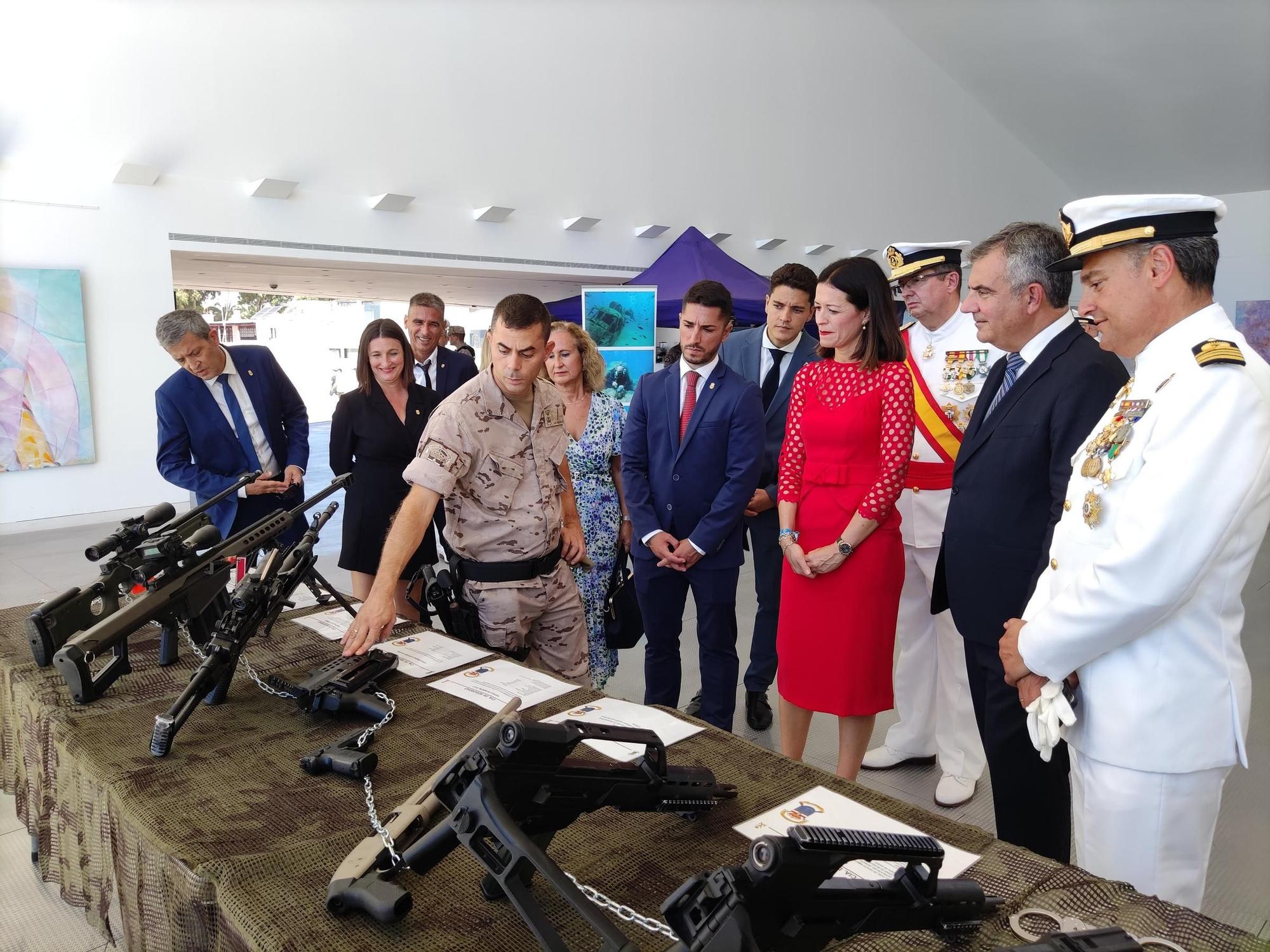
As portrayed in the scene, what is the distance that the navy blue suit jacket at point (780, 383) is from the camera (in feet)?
10.8

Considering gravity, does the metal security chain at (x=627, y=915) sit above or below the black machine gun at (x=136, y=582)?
below

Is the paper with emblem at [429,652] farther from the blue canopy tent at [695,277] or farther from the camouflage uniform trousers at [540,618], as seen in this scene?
the blue canopy tent at [695,277]

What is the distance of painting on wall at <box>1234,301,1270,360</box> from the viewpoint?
11812mm

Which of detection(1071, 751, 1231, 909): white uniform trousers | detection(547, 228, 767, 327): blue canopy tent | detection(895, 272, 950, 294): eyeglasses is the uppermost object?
detection(547, 228, 767, 327): blue canopy tent

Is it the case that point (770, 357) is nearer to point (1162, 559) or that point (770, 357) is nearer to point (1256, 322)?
point (1162, 559)

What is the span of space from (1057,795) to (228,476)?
308 centimetres

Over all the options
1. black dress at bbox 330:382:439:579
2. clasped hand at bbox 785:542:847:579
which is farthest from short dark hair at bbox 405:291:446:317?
clasped hand at bbox 785:542:847:579

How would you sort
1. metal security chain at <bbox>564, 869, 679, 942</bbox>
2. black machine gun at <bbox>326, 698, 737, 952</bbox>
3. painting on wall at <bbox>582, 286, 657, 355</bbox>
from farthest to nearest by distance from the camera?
1. painting on wall at <bbox>582, 286, 657, 355</bbox>
2. metal security chain at <bbox>564, 869, 679, 942</bbox>
3. black machine gun at <bbox>326, 698, 737, 952</bbox>

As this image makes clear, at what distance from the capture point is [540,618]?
2291 mm

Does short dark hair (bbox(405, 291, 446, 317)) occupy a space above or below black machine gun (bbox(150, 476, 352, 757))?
above

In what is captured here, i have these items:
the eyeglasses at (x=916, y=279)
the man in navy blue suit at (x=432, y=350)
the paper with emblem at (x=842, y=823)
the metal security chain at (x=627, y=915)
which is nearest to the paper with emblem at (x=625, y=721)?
the paper with emblem at (x=842, y=823)

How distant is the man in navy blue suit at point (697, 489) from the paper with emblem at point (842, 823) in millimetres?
1379

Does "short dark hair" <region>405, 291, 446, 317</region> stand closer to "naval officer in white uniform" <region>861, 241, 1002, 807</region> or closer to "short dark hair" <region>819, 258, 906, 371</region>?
"naval officer in white uniform" <region>861, 241, 1002, 807</region>

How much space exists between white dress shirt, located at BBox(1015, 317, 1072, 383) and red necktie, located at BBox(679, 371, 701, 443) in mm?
1093
